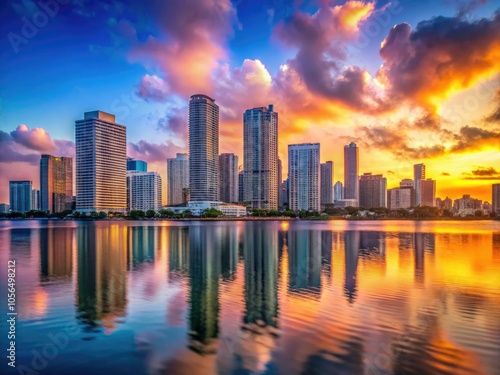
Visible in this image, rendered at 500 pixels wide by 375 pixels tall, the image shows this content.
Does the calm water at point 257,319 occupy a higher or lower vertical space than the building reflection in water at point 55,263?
higher

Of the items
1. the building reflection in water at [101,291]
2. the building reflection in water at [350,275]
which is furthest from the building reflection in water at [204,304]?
the building reflection in water at [350,275]

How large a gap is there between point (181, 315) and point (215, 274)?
40.1 ft

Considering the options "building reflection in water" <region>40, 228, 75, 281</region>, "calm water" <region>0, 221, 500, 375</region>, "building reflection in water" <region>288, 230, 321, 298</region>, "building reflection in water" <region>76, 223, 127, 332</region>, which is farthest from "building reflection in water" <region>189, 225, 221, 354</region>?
"building reflection in water" <region>40, 228, 75, 281</region>

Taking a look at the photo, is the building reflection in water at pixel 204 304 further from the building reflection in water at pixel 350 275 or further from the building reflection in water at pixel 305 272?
the building reflection in water at pixel 350 275

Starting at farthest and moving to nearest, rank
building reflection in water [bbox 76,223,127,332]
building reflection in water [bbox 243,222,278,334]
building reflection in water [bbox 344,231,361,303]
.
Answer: building reflection in water [bbox 344,231,361,303] → building reflection in water [bbox 76,223,127,332] → building reflection in water [bbox 243,222,278,334]

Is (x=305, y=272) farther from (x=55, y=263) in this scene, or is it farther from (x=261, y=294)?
(x=55, y=263)

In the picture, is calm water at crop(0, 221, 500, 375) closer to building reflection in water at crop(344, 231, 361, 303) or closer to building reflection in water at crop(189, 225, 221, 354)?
building reflection in water at crop(189, 225, 221, 354)

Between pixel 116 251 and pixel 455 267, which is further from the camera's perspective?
pixel 116 251

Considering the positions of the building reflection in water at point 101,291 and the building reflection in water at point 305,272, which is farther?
the building reflection in water at point 305,272

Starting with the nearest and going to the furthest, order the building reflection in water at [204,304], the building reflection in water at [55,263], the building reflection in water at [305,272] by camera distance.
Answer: the building reflection in water at [204,304], the building reflection in water at [305,272], the building reflection in water at [55,263]

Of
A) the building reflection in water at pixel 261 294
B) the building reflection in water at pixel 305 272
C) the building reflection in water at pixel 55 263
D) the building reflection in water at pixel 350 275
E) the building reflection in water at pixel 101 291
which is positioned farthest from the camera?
the building reflection in water at pixel 55 263

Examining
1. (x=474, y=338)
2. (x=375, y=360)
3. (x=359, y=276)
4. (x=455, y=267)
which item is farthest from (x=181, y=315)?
(x=455, y=267)

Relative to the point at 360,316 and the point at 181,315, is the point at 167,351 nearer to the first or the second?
the point at 181,315

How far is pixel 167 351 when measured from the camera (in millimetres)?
14836
